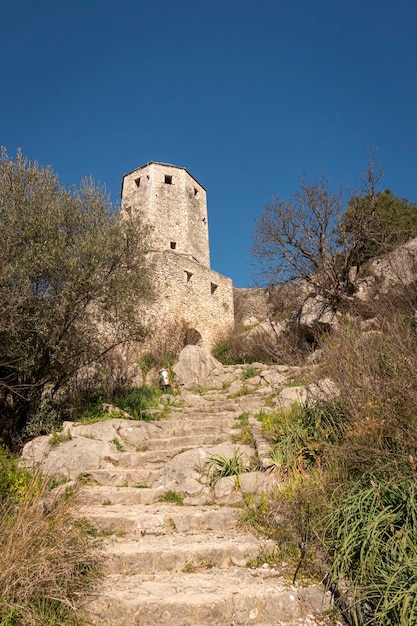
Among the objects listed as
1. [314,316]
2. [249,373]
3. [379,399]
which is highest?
[314,316]

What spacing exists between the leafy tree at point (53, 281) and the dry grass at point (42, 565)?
13.9ft

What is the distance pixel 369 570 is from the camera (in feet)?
9.66

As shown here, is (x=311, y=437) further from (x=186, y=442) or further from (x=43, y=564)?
(x=43, y=564)

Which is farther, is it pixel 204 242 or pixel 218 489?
pixel 204 242

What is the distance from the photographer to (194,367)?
1364cm

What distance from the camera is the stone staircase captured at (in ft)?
9.81

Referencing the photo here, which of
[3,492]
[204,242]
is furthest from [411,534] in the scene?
[204,242]

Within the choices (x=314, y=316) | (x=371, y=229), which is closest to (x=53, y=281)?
Answer: (x=314, y=316)

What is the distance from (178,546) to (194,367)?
9.68 meters

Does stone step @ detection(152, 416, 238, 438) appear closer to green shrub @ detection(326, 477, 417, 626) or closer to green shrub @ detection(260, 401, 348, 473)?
green shrub @ detection(260, 401, 348, 473)

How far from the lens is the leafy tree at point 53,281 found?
7.68 meters

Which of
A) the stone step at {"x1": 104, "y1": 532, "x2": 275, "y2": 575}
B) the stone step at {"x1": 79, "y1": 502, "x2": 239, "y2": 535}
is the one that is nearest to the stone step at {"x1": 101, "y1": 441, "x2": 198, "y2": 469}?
the stone step at {"x1": 79, "y1": 502, "x2": 239, "y2": 535}

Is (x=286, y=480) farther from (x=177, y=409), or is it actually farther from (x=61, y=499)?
(x=177, y=409)

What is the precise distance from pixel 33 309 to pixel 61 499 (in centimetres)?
490
